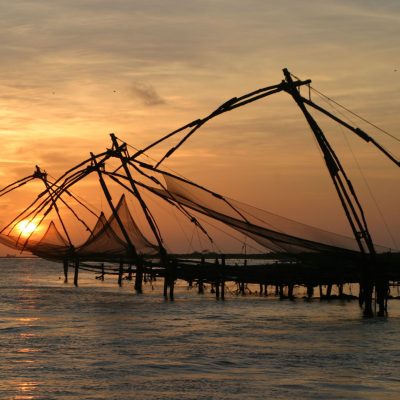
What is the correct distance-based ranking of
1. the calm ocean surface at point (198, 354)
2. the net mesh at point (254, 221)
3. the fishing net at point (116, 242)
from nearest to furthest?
the calm ocean surface at point (198, 354) → the net mesh at point (254, 221) → the fishing net at point (116, 242)

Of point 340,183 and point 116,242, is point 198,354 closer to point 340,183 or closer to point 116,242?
point 340,183

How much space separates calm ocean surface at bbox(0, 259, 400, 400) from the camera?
10750 millimetres

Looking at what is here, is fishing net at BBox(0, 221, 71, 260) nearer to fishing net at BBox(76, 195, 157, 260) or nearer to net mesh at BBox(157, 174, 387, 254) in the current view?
fishing net at BBox(76, 195, 157, 260)

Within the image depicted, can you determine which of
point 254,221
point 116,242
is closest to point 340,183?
point 254,221

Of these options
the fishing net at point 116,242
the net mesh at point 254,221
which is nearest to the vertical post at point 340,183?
the net mesh at point 254,221

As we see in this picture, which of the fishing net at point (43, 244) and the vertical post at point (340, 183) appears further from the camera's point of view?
the fishing net at point (43, 244)

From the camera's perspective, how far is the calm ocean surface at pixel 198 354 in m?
10.8

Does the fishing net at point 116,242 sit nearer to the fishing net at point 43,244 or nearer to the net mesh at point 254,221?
the fishing net at point 43,244

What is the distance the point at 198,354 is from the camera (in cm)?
1394

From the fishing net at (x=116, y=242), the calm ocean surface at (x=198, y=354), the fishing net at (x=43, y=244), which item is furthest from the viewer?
the fishing net at (x=43, y=244)

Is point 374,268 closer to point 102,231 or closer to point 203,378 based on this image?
point 203,378

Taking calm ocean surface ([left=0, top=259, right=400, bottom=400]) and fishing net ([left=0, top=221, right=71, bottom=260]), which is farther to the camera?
fishing net ([left=0, top=221, right=71, bottom=260])

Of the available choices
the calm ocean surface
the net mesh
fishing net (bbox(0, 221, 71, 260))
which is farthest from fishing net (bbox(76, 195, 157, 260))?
the net mesh

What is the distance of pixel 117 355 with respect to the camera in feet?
45.3
